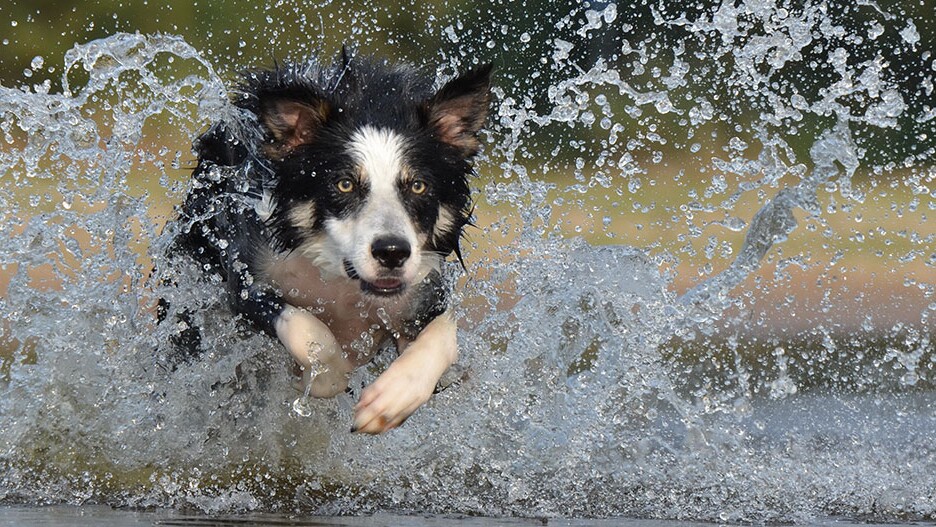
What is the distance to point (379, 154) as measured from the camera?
4.75 m

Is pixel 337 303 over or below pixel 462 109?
below

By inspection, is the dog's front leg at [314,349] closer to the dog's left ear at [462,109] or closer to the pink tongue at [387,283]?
the pink tongue at [387,283]

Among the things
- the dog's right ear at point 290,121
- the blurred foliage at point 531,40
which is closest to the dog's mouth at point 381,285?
the dog's right ear at point 290,121

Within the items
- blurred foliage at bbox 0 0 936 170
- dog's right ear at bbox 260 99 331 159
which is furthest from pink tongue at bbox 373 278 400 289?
blurred foliage at bbox 0 0 936 170

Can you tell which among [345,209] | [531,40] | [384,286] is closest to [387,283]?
[384,286]

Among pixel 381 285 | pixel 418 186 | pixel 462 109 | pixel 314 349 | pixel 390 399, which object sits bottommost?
pixel 314 349

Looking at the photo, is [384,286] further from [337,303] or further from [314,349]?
[337,303]

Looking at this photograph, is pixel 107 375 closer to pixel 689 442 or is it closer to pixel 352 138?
pixel 352 138

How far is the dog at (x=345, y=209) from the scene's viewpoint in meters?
4.66

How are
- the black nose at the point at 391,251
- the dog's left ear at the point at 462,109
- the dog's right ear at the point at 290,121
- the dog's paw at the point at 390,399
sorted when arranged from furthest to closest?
1. the dog's left ear at the point at 462,109
2. the dog's right ear at the point at 290,121
3. the black nose at the point at 391,251
4. the dog's paw at the point at 390,399

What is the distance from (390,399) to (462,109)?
130cm

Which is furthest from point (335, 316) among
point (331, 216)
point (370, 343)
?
point (331, 216)

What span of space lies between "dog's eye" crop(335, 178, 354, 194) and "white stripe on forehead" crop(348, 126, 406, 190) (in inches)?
2.4

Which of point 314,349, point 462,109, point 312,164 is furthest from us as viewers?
point 462,109
